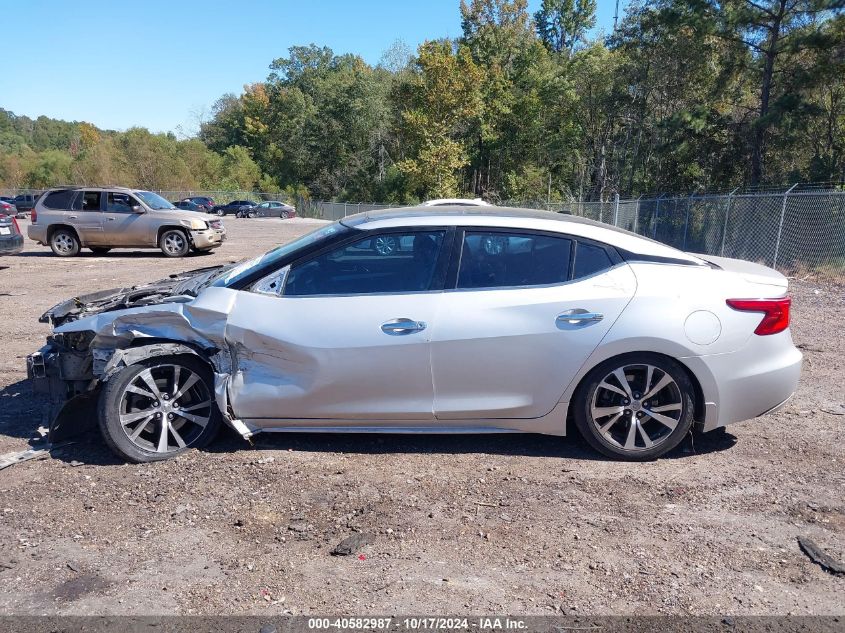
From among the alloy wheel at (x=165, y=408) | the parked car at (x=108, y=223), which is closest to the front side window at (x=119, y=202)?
the parked car at (x=108, y=223)

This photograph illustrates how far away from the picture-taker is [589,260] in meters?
4.42

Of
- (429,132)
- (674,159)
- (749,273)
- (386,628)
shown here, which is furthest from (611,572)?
(429,132)

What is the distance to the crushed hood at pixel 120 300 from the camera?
4.73 m

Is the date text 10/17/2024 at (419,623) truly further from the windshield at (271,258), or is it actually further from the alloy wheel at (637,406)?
the windshield at (271,258)

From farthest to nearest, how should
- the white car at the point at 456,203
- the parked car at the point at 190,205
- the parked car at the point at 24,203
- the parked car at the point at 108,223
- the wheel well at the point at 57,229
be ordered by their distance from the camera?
the parked car at the point at 24,203, the parked car at the point at 190,205, the wheel well at the point at 57,229, the parked car at the point at 108,223, the white car at the point at 456,203

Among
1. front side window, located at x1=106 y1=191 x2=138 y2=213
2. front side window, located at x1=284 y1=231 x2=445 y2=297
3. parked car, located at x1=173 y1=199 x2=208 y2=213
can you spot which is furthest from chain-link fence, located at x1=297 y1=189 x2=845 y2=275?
parked car, located at x1=173 y1=199 x2=208 y2=213

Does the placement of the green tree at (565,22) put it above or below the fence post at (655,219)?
above

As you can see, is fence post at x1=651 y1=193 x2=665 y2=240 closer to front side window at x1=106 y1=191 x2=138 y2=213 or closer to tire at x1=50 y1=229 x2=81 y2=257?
front side window at x1=106 y1=191 x2=138 y2=213

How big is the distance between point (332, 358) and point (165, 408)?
114cm

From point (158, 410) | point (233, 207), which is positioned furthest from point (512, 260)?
point (233, 207)

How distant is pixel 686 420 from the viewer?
4.32 m

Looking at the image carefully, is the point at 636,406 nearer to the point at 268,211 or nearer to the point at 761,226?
the point at 761,226

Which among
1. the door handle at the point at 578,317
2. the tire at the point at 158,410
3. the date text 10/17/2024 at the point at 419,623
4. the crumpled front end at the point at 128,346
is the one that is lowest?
the date text 10/17/2024 at the point at 419,623

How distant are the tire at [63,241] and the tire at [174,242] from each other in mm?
2186
